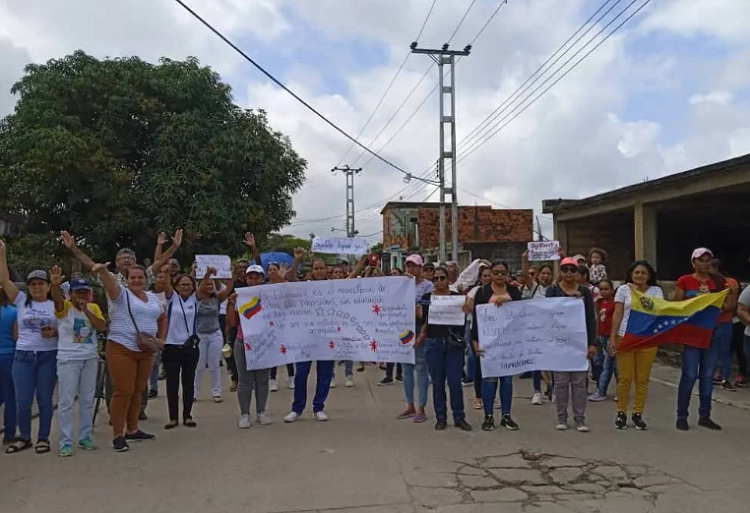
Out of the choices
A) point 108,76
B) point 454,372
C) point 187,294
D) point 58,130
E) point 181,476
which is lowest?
point 181,476

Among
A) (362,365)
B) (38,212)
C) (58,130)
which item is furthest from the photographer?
(38,212)

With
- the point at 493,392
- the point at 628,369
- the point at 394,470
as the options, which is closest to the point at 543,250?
the point at 628,369

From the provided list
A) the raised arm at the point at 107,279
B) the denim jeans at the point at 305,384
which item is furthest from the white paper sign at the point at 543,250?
the raised arm at the point at 107,279

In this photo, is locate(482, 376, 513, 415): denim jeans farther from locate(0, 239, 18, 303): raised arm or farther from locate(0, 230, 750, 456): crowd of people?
locate(0, 239, 18, 303): raised arm

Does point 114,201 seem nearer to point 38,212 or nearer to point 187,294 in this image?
point 38,212

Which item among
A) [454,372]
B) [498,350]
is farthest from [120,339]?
[498,350]

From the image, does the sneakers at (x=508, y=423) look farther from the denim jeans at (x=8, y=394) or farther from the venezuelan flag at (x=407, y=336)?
the denim jeans at (x=8, y=394)

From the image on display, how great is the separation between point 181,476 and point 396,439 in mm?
2141

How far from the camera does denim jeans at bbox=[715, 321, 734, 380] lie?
862 centimetres

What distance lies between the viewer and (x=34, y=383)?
6.39 m

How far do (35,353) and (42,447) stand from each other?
0.89 meters

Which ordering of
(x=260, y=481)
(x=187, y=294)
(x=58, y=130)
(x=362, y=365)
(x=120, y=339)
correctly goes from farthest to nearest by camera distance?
(x=58, y=130)
(x=362, y=365)
(x=187, y=294)
(x=120, y=339)
(x=260, y=481)

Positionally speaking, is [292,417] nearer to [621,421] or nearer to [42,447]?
[42,447]

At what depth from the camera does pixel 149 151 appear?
18.7 m
